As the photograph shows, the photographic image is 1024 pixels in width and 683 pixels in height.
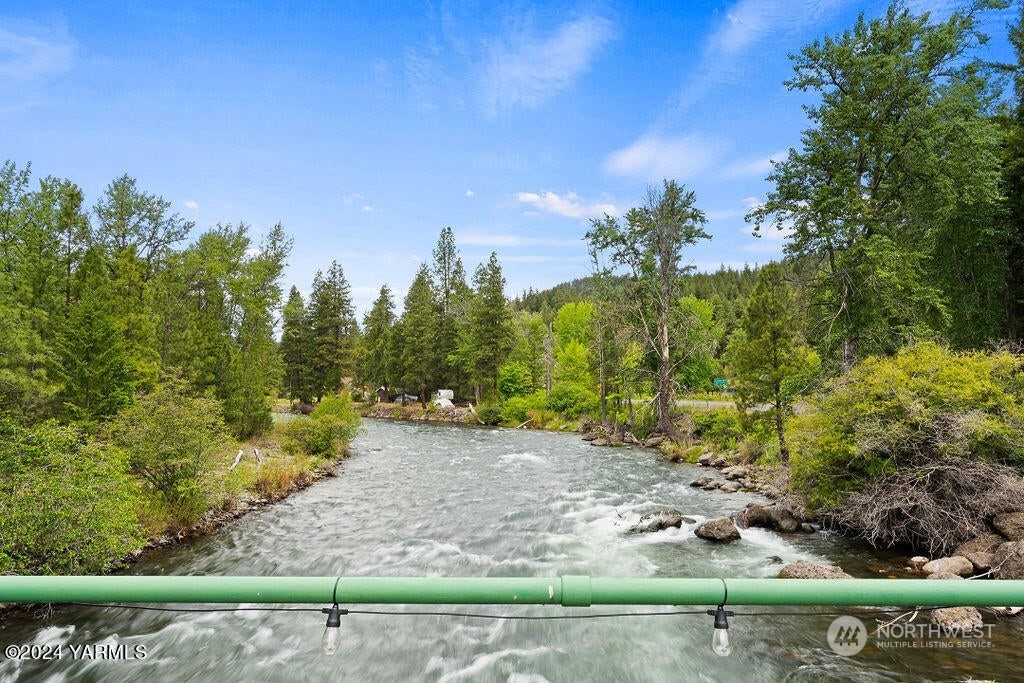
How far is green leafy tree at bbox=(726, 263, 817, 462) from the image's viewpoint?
19547mm

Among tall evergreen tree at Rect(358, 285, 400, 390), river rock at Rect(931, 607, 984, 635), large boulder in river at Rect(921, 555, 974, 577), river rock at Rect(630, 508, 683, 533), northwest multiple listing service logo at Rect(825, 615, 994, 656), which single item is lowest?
river rock at Rect(630, 508, 683, 533)

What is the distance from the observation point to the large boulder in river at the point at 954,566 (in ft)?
27.7

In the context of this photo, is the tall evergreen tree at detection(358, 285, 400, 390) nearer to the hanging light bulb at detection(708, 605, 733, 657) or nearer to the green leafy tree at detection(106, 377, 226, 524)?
the green leafy tree at detection(106, 377, 226, 524)

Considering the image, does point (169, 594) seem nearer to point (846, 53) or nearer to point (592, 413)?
point (846, 53)

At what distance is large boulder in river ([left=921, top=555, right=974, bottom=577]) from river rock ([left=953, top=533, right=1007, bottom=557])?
1.50 ft

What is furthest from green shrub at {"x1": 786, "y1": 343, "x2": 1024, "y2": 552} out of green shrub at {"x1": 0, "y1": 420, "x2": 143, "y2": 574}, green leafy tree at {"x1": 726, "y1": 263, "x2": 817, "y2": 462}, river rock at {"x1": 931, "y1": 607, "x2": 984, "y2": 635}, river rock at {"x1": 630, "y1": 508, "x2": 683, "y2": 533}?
green shrub at {"x1": 0, "y1": 420, "x2": 143, "y2": 574}

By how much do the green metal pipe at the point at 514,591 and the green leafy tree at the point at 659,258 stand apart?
29.8m

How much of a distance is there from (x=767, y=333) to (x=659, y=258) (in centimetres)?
1292

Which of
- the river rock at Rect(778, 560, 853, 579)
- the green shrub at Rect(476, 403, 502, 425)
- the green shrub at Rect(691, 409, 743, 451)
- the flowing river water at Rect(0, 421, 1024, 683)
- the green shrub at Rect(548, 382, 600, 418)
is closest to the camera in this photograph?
the flowing river water at Rect(0, 421, 1024, 683)

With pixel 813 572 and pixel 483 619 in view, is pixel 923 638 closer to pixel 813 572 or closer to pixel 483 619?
pixel 813 572

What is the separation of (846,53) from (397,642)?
869 inches

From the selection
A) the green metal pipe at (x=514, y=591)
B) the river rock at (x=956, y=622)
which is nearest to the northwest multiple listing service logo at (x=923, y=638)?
the river rock at (x=956, y=622)

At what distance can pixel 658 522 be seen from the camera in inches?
512

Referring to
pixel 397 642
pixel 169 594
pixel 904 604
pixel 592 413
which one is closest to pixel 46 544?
pixel 397 642
